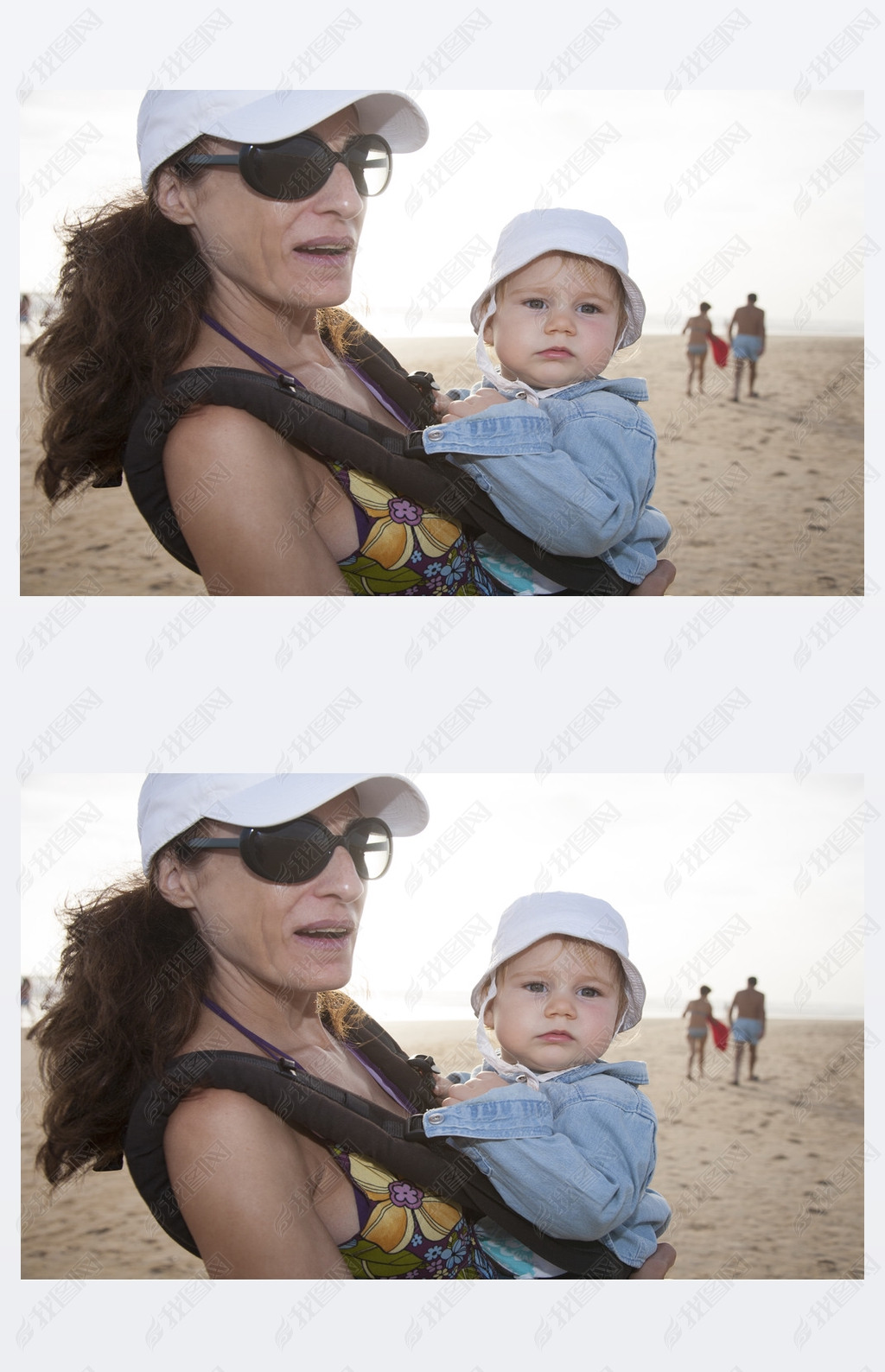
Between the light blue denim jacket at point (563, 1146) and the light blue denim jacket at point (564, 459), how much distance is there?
1.12 m

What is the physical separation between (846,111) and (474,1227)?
265 cm

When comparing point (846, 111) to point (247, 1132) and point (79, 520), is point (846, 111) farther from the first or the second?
point (247, 1132)

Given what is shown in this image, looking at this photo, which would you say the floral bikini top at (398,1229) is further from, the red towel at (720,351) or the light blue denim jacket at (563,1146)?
the red towel at (720,351)

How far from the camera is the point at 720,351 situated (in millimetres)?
4410

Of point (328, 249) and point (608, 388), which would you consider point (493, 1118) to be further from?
point (328, 249)

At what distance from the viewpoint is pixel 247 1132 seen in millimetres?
2971

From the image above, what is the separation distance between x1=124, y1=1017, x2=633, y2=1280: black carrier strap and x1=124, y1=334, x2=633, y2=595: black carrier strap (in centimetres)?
106

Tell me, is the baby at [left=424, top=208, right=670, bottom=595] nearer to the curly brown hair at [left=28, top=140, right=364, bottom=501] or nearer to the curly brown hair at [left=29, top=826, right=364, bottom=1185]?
the curly brown hair at [left=28, top=140, right=364, bottom=501]

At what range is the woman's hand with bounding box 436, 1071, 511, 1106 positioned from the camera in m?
3.33

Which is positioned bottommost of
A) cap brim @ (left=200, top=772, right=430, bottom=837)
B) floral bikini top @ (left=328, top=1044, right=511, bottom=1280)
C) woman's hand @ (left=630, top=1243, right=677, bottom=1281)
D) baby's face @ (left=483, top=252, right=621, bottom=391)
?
woman's hand @ (left=630, top=1243, right=677, bottom=1281)

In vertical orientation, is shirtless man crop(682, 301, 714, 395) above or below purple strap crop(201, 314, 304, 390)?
above

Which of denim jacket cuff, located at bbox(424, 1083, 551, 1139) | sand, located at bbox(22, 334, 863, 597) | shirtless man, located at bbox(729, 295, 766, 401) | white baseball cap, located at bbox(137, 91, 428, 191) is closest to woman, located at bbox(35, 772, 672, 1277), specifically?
denim jacket cuff, located at bbox(424, 1083, 551, 1139)

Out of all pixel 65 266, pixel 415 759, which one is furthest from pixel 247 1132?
pixel 65 266

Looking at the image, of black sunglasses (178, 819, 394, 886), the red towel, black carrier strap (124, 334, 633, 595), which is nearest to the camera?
black sunglasses (178, 819, 394, 886)
